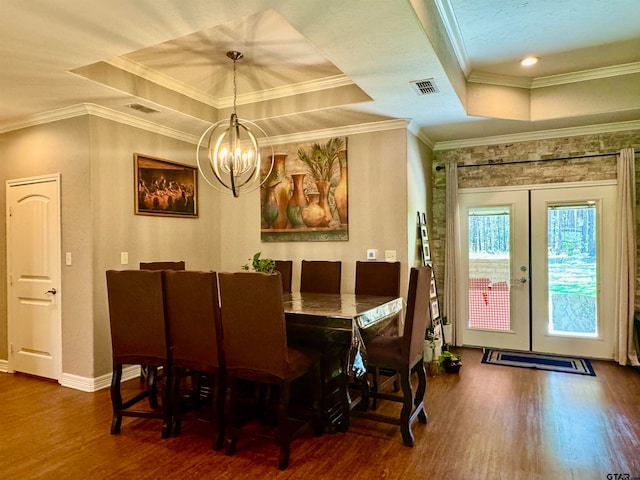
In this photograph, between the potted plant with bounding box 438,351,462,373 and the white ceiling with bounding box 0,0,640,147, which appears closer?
the white ceiling with bounding box 0,0,640,147

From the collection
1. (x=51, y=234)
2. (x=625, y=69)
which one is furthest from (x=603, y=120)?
(x=51, y=234)

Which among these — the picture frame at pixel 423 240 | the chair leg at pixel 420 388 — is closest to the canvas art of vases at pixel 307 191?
the picture frame at pixel 423 240

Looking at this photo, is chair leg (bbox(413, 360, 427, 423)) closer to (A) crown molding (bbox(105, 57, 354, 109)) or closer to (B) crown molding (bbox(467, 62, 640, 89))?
(A) crown molding (bbox(105, 57, 354, 109))

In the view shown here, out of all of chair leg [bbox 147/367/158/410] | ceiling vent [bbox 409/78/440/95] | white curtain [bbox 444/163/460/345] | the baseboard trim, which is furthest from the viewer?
white curtain [bbox 444/163/460/345]

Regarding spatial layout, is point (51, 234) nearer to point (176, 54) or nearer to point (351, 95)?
point (176, 54)

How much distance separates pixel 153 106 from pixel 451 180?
3575 mm

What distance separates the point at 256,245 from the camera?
213 inches

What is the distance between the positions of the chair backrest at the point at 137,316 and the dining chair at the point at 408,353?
1488mm

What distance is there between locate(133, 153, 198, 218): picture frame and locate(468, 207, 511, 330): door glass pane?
3.51 meters

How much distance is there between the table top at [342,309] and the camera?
9.34ft

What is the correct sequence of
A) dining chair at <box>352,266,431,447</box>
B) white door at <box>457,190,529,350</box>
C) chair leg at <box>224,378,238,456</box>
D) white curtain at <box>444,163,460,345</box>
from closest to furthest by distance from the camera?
chair leg at <box>224,378,238,456</box>, dining chair at <box>352,266,431,447</box>, white door at <box>457,190,529,350</box>, white curtain at <box>444,163,460,345</box>

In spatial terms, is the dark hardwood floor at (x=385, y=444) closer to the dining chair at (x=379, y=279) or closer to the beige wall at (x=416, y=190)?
the dining chair at (x=379, y=279)

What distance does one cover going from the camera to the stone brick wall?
15.6 feet

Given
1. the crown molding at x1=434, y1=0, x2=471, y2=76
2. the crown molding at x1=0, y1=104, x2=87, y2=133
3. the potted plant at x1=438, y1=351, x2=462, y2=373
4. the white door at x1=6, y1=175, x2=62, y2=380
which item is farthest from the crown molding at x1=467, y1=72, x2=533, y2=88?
the white door at x1=6, y1=175, x2=62, y2=380
